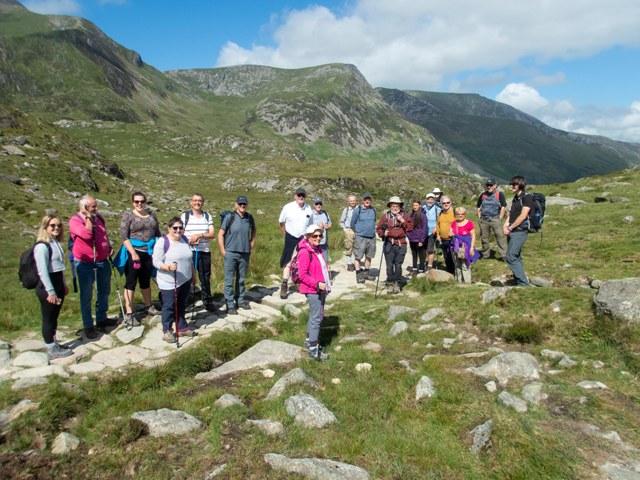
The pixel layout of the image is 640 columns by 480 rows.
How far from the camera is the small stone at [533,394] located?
20.2 feet

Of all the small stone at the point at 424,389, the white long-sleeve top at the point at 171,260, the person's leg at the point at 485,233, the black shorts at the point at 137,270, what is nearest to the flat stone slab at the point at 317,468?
the small stone at the point at 424,389

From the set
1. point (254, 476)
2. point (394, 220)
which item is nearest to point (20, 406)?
point (254, 476)

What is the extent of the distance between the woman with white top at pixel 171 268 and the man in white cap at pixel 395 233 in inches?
227

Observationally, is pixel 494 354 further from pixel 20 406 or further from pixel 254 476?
pixel 20 406

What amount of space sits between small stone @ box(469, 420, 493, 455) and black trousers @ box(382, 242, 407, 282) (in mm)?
7612

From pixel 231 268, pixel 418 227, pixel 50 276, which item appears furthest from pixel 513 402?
pixel 418 227

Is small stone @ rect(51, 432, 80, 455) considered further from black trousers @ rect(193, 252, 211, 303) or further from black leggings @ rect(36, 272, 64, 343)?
black trousers @ rect(193, 252, 211, 303)

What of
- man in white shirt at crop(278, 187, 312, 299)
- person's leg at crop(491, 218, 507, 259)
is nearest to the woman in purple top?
person's leg at crop(491, 218, 507, 259)

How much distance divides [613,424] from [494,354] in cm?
226

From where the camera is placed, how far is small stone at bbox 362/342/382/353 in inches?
329

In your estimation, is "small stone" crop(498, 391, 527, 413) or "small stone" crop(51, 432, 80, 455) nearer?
"small stone" crop(51, 432, 80, 455)

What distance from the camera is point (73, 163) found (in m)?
31.3

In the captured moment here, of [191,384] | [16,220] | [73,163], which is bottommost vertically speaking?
[191,384]

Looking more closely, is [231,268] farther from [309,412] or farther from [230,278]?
[309,412]
